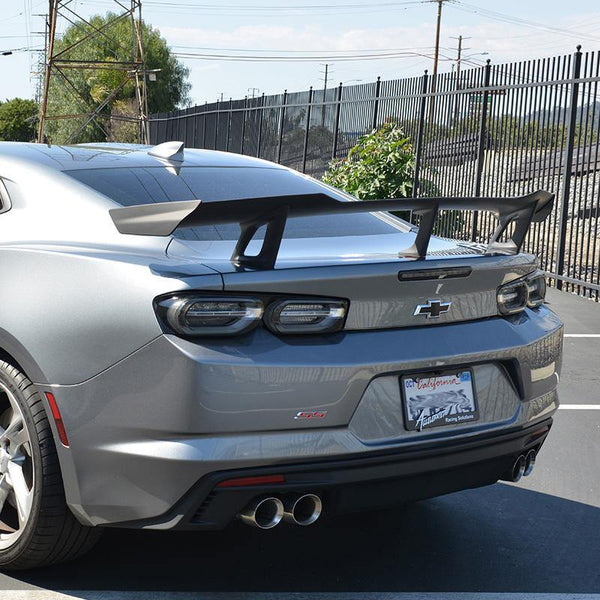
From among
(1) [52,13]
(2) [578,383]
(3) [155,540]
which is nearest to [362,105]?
(2) [578,383]

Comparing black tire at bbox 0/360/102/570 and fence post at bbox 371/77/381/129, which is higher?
fence post at bbox 371/77/381/129

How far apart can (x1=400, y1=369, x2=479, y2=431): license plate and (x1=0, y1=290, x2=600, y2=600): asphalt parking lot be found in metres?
0.64

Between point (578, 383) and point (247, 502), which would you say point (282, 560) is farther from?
point (578, 383)

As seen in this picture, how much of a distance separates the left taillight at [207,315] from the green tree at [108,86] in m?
51.0

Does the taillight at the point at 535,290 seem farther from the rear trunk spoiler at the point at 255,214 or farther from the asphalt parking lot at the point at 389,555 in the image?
the asphalt parking lot at the point at 389,555

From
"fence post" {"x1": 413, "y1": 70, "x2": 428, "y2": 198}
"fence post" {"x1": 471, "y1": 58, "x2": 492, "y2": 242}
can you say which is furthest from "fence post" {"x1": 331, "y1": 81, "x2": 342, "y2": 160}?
"fence post" {"x1": 471, "y1": 58, "x2": 492, "y2": 242}

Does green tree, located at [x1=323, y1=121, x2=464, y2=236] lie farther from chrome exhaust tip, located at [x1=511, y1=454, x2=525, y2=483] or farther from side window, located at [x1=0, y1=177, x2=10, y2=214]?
side window, located at [x1=0, y1=177, x2=10, y2=214]

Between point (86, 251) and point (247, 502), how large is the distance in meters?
0.99

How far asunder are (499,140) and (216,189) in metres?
9.37

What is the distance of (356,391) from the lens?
337cm

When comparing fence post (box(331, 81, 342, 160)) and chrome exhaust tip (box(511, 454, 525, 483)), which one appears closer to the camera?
chrome exhaust tip (box(511, 454, 525, 483))

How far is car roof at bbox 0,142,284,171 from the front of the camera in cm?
420

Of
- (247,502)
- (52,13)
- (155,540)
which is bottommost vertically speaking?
(155,540)

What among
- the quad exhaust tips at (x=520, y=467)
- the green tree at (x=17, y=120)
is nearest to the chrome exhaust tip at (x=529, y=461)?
the quad exhaust tips at (x=520, y=467)
